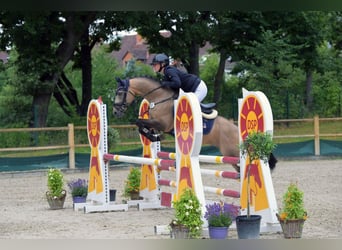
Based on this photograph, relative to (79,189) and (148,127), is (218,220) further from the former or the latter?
(79,189)

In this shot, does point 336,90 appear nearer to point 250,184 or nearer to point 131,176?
point 131,176

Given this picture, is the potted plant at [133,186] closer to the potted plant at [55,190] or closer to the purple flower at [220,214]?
the potted plant at [55,190]

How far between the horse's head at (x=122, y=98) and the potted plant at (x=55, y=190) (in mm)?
1070

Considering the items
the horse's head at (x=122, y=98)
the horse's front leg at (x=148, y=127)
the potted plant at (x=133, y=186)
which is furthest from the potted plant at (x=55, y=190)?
the horse's front leg at (x=148, y=127)

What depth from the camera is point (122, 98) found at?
26.9ft

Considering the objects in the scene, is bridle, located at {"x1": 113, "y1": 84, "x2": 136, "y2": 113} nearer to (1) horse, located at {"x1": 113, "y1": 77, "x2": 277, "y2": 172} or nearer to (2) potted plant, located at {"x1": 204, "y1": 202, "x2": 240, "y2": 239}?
(1) horse, located at {"x1": 113, "y1": 77, "x2": 277, "y2": 172}

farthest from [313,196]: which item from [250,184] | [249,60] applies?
[249,60]

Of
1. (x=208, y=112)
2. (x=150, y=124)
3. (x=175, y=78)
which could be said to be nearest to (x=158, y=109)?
(x=150, y=124)

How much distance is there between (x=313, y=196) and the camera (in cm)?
917

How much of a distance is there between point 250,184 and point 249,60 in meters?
17.1

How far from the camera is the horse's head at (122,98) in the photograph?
819 cm

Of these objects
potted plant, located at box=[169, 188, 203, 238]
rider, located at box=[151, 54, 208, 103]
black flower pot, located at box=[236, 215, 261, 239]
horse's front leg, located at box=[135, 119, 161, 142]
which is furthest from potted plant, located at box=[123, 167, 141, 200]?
black flower pot, located at box=[236, 215, 261, 239]

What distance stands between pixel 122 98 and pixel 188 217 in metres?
3.01

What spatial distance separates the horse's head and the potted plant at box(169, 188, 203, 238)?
2.88m
